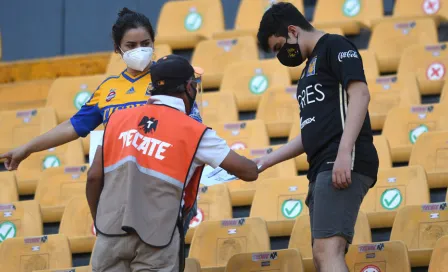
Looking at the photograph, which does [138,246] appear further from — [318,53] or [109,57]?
[109,57]

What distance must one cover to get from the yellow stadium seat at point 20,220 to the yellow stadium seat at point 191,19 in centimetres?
263

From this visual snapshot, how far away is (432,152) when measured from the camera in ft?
18.4

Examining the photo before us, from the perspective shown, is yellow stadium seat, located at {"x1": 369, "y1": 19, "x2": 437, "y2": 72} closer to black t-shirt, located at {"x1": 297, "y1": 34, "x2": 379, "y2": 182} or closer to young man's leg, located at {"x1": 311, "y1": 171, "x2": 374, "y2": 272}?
black t-shirt, located at {"x1": 297, "y1": 34, "x2": 379, "y2": 182}

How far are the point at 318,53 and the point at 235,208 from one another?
2128mm

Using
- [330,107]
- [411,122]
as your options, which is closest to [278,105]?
[411,122]

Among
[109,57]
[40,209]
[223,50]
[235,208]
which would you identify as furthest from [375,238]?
[109,57]

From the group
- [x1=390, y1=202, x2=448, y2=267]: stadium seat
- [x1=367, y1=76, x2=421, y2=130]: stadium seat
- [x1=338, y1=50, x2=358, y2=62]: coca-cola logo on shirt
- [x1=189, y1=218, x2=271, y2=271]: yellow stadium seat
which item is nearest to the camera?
[x1=338, y1=50, x2=358, y2=62]: coca-cola logo on shirt

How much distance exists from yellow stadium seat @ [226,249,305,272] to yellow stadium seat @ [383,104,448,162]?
5.66 ft

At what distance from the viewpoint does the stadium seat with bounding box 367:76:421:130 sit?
20.9ft

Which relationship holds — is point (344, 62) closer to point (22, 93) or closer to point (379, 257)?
point (379, 257)

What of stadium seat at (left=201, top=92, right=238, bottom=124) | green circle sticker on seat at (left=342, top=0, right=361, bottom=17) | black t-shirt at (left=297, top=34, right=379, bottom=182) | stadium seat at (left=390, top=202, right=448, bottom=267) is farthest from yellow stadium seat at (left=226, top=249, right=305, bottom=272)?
green circle sticker on seat at (left=342, top=0, right=361, bottom=17)

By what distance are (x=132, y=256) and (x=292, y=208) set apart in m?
2.15

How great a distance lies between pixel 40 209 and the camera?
579 centimetres

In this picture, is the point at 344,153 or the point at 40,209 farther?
the point at 40,209
